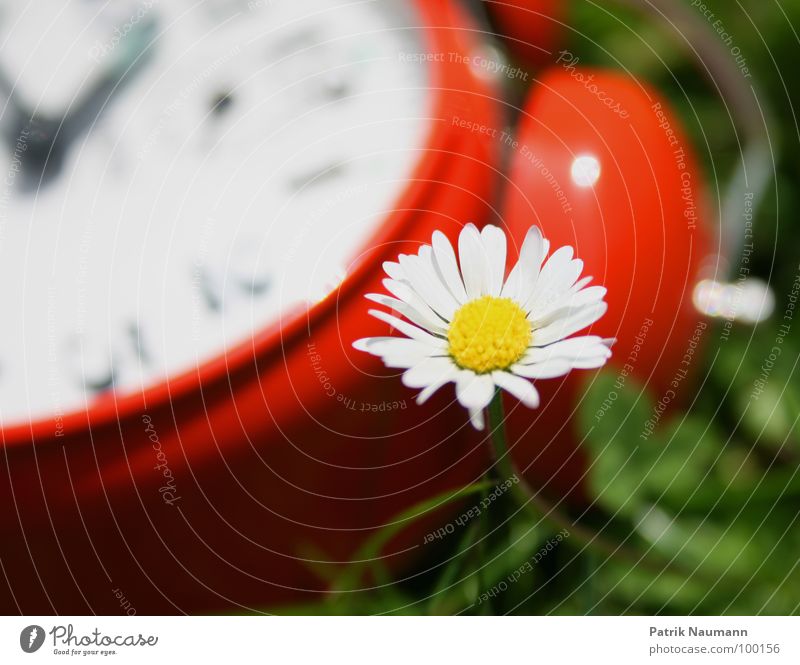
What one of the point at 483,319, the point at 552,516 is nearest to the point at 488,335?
the point at 483,319

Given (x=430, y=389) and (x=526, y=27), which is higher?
(x=526, y=27)

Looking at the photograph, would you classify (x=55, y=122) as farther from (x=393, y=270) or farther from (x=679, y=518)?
(x=679, y=518)

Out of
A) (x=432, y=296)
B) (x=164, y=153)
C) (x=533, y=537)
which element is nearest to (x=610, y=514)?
(x=533, y=537)

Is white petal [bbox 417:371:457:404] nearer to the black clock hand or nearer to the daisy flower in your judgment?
the daisy flower

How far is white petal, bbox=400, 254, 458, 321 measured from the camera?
28 cm

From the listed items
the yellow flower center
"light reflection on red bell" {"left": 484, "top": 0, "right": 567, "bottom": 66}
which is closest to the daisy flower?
the yellow flower center

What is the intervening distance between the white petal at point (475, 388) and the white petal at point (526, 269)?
0.03 meters

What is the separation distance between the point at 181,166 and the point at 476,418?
0.17 metres

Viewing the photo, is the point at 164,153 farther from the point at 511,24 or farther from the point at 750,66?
the point at 750,66

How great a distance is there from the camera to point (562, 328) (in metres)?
0.27

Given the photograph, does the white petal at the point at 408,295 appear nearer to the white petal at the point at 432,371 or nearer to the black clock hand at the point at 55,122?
the white petal at the point at 432,371

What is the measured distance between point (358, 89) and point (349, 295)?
105 millimetres

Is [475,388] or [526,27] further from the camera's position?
[526,27]

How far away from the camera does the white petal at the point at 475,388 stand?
27 centimetres
